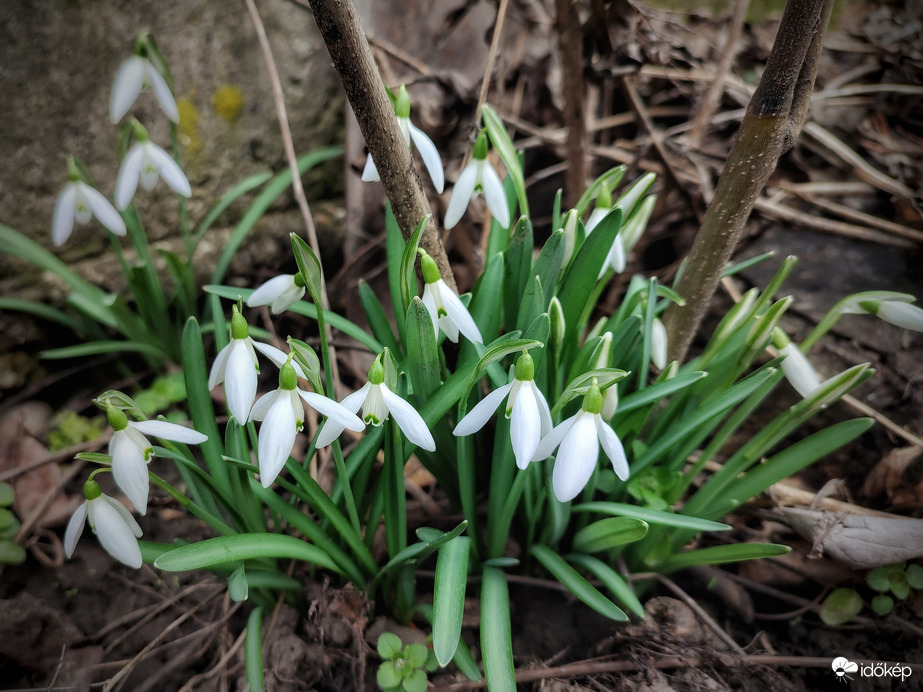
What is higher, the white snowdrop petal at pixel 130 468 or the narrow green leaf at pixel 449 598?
the white snowdrop petal at pixel 130 468

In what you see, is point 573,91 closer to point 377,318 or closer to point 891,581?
point 377,318

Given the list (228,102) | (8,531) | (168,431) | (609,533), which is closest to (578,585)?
(609,533)

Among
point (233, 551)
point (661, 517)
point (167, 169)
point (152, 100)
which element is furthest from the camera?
point (152, 100)

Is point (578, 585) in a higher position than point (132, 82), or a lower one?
lower

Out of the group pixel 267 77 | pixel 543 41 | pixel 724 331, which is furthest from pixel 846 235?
pixel 267 77

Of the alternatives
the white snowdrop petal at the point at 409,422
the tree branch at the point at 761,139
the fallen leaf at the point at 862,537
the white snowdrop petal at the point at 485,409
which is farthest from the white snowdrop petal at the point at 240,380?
the fallen leaf at the point at 862,537

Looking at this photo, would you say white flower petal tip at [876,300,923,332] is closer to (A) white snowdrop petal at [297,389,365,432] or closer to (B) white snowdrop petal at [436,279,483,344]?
(B) white snowdrop petal at [436,279,483,344]

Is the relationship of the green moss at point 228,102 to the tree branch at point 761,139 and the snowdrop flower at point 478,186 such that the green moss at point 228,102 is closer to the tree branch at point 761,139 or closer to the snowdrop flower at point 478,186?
the snowdrop flower at point 478,186
